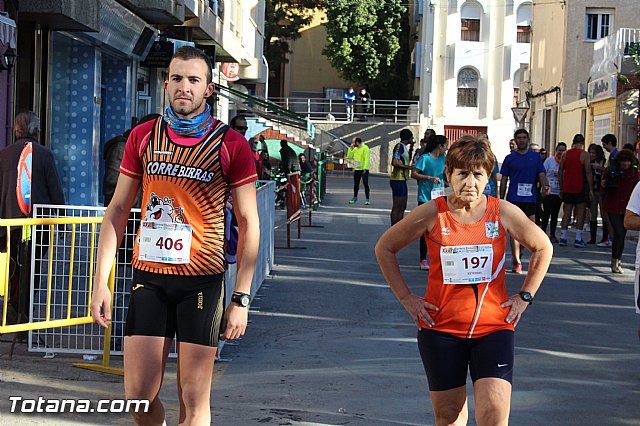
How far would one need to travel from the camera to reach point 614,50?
33.2 meters

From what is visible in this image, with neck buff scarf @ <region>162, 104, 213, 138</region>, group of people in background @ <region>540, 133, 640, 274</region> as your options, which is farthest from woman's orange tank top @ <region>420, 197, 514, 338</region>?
group of people in background @ <region>540, 133, 640, 274</region>

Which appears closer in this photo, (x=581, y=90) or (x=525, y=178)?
(x=525, y=178)

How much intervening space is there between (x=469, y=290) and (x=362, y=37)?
63429 mm

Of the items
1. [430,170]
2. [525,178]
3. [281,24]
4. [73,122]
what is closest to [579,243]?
[525,178]

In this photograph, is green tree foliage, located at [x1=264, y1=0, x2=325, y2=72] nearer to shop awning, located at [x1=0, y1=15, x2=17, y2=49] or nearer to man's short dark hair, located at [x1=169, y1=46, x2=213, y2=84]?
shop awning, located at [x1=0, y1=15, x2=17, y2=49]

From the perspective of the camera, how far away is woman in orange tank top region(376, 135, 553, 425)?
5.04 m

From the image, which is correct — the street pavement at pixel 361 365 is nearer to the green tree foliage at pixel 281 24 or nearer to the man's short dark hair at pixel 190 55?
the man's short dark hair at pixel 190 55

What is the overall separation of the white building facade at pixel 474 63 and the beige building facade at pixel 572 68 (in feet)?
55.7

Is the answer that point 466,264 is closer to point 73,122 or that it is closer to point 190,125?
point 190,125

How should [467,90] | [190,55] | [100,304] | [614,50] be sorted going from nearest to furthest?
1. [100,304]
2. [190,55]
3. [614,50]
4. [467,90]

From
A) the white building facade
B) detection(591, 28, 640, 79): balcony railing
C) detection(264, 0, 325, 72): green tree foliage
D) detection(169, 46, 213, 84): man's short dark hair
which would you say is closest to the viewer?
detection(169, 46, 213, 84): man's short dark hair

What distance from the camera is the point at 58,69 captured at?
765 inches

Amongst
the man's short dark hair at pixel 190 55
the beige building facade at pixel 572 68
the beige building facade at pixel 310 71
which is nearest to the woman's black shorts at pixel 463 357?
the man's short dark hair at pixel 190 55

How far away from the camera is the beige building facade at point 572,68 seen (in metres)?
36.9
